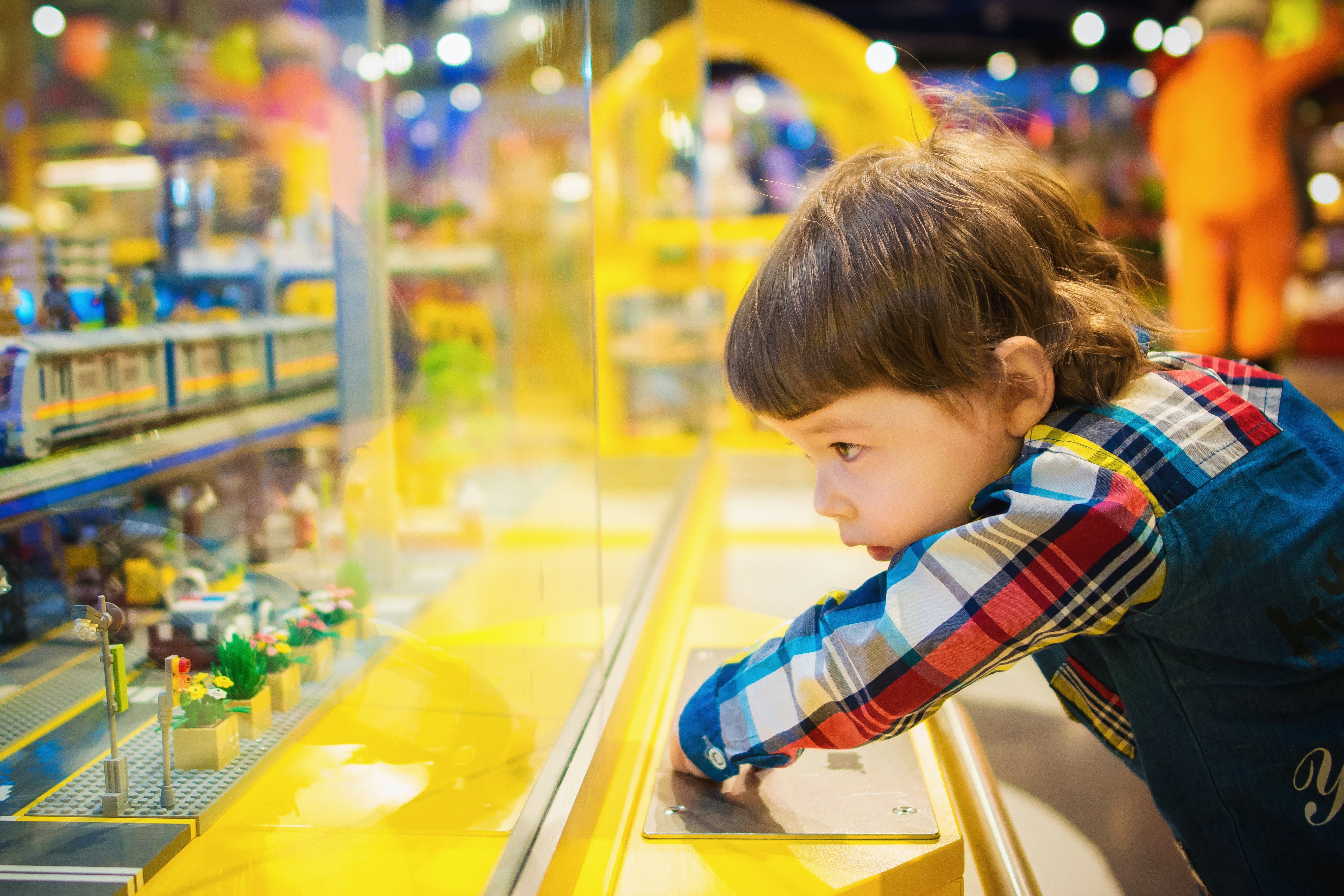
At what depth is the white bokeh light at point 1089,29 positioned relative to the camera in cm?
548

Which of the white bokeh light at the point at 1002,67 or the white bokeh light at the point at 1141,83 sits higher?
the white bokeh light at the point at 1002,67

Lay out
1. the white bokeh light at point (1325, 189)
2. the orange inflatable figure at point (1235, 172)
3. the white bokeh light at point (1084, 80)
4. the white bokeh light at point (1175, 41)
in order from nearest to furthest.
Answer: the orange inflatable figure at point (1235, 172) → the white bokeh light at point (1175, 41) → the white bokeh light at point (1084, 80) → the white bokeh light at point (1325, 189)

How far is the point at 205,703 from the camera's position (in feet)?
1.88

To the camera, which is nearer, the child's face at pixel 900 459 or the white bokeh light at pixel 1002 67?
the child's face at pixel 900 459

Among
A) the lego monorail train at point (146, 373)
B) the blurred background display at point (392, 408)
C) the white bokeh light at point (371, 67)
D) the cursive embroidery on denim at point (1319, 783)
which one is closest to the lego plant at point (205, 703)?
the blurred background display at point (392, 408)

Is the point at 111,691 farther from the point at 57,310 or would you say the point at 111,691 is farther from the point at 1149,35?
the point at 1149,35

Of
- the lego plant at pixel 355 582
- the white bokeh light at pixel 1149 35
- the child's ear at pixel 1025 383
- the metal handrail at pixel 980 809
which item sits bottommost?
the metal handrail at pixel 980 809

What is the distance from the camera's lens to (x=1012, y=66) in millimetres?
5809

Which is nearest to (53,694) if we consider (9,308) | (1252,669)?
(9,308)

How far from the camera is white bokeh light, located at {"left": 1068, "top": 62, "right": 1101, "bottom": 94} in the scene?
5.71 metres

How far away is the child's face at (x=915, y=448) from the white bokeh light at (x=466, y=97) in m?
1.20

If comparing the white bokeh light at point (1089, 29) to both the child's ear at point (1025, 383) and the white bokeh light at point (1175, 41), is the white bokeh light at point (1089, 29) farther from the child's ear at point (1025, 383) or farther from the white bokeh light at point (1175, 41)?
the child's ear at point (1025, 383)

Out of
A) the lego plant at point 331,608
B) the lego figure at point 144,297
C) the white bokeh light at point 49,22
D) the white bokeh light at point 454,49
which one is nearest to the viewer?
the lego plant at point 331,608

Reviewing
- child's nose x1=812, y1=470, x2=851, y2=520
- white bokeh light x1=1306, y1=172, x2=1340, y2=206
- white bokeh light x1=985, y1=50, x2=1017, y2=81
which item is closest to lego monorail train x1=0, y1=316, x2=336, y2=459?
child's nose x1=812, y1=470, x2=851, y2=520
